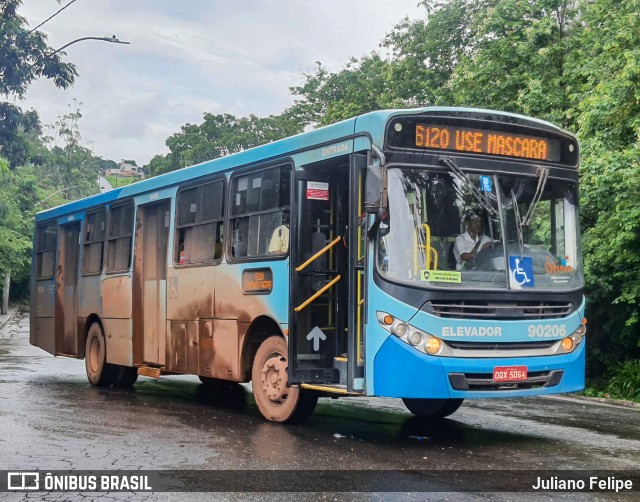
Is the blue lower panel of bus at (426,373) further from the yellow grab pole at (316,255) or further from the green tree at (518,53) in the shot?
the green tree at (518,53)

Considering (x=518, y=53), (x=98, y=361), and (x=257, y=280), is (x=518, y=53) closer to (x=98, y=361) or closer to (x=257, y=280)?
(x=98, y=361)

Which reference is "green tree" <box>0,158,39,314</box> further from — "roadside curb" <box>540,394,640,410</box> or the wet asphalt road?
"roadside curb" <box>540,394,640,410</box>

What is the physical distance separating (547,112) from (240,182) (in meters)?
10.6

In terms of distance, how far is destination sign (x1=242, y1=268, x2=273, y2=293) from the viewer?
10.4m

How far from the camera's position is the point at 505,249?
29.1 feet

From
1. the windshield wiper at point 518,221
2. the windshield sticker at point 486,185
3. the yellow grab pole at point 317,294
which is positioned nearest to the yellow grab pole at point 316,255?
the yellow grab pole at point 317,294

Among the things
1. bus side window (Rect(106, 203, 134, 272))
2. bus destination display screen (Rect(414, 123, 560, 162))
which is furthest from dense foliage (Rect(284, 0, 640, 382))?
bus side window (Rect(106, 203, 134, 272))

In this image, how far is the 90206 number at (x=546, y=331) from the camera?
8.93 meters

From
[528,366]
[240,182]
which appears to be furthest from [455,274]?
[240,182]

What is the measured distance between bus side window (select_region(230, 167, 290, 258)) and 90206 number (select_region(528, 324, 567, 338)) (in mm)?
2763

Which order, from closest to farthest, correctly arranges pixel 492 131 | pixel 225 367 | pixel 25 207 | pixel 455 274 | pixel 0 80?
pixel 455 274 < pixel 492 131 < pixel 225 367 < pixel 0 80 < pixel 25 207

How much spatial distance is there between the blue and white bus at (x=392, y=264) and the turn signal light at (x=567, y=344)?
1cm

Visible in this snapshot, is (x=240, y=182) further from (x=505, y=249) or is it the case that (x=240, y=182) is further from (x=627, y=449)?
(x=627, y=449)

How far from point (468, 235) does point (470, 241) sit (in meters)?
0.06
